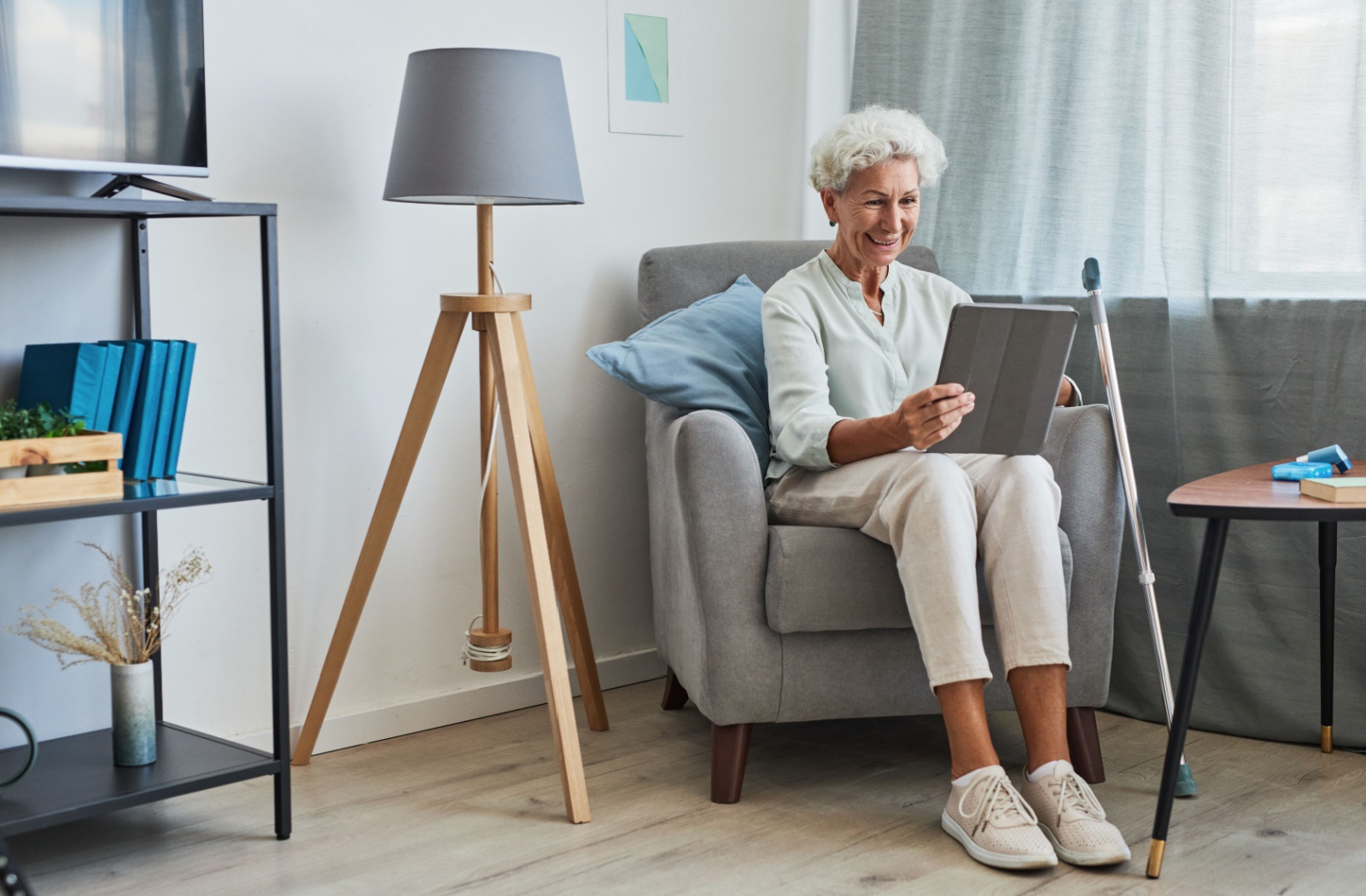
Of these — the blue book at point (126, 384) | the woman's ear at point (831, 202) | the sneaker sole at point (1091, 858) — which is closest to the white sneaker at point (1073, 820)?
the sneaker sole at point (1091, 858)

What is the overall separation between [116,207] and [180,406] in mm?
306

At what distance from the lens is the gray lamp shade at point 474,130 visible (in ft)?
6.51

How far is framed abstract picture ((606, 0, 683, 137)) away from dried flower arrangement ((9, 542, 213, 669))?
4.06 ft

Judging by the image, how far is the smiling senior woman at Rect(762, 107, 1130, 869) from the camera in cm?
178

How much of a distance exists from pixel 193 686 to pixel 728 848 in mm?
934

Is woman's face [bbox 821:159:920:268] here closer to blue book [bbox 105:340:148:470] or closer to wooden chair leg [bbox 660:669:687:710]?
wooden chair leg [bbox 660:669:687:710]

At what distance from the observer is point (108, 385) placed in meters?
1.78

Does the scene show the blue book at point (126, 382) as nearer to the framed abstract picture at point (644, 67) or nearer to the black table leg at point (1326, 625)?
the framed abstract picture at point (644, 67)

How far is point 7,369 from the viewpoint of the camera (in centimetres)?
188

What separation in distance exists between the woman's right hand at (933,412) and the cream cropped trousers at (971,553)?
0.04 m

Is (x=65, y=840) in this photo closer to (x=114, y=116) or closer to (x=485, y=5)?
(x=114, y=116)

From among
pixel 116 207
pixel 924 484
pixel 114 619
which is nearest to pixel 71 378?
pixel 116 207

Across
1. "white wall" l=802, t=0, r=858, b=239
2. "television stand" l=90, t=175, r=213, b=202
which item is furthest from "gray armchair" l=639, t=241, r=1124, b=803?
"white wall" l=802, t=0, r=858, b=239

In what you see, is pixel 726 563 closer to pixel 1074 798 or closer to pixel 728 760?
pixel 728 760
